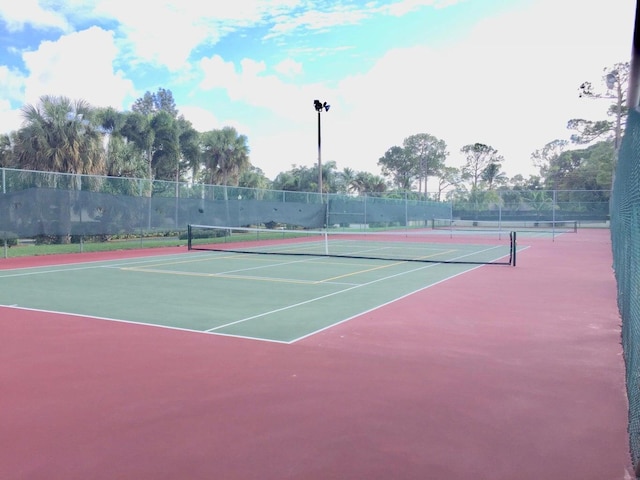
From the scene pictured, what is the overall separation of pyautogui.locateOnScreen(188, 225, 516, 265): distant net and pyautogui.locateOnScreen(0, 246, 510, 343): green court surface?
1.61 meters

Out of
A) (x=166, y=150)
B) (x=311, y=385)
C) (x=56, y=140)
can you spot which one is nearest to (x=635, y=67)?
(x=311, y=385)

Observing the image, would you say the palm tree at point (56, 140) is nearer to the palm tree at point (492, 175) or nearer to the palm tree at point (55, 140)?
the palm tree at point (55, 140)

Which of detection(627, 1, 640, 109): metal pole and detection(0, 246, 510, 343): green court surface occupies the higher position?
detection(627, 1, 640, 109): metal pole

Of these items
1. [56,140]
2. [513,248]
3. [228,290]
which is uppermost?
[56,140]

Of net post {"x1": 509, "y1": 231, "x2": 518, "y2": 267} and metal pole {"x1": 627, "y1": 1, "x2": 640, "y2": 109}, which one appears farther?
net post {"x1": 509, "y1": 231, "x2": 518, "y2": 267}

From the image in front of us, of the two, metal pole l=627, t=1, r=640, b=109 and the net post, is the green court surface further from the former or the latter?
metal pole l=627, t=1, r=640, b=109

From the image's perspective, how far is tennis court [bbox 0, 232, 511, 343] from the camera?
724cm

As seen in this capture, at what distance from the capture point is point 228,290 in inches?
387

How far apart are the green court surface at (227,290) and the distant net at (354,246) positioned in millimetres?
1606

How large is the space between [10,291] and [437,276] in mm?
8652

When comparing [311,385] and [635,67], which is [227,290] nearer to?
[311,385]

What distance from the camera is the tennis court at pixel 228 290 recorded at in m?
7.24

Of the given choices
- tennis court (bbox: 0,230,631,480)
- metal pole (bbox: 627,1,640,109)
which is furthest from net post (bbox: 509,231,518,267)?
metal pole (bbox: 627,1,640,109)

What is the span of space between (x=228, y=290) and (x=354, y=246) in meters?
12.8
